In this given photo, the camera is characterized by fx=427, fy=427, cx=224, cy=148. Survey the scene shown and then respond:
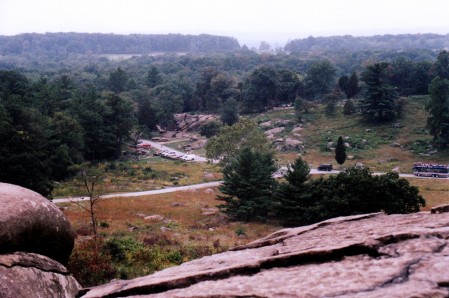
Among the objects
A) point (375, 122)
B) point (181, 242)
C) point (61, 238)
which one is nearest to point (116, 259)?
point (181, 242)

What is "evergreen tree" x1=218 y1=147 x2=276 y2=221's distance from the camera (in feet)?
140

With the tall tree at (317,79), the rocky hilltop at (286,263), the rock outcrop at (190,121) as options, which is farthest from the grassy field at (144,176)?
the tall tree at (317,79)

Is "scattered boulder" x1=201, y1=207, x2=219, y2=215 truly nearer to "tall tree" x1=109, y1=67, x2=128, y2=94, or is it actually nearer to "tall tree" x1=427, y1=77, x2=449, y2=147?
"tall tree" x1=427, y1=77, x2=449, y2=147

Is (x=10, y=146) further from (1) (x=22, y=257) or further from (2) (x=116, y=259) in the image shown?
(1) (x=22, y=257)

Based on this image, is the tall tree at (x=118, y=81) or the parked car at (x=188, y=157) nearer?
the parked car at (x=188, y=157)

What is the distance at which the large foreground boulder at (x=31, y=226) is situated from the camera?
1166 cm

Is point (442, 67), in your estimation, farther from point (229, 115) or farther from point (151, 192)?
point (151, 192)

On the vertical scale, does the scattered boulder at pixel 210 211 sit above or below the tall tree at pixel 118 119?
below

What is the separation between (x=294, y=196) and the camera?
39625 millimetres

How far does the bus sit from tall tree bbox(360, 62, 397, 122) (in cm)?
2641

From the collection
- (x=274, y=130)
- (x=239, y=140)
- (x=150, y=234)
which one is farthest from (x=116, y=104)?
(x=150, y=234)

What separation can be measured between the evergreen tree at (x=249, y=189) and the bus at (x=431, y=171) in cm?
3021

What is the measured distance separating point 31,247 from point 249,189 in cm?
3202

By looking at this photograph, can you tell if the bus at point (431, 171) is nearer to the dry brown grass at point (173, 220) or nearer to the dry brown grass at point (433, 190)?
the dry brown grass at point (433, 190)
